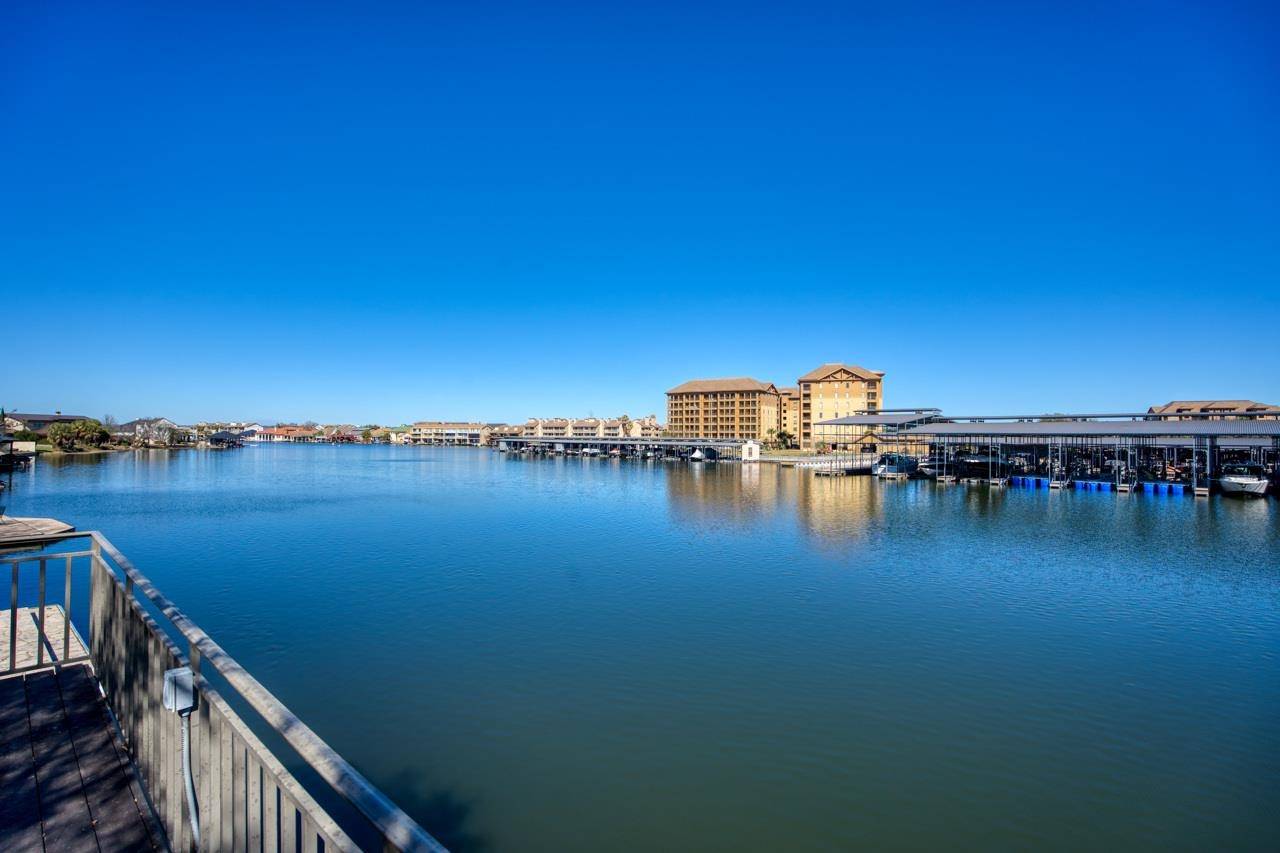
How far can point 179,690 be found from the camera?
291 centimetres

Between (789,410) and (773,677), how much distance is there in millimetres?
105075

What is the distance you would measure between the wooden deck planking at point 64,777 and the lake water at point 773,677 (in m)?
3.32

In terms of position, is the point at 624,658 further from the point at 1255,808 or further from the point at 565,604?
the point at 1255,808

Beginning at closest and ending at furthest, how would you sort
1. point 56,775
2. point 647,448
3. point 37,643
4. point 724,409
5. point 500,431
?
point 56,775
point 37,643
point 647,448
point 724,409
point 500,431

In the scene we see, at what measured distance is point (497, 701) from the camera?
9555 mm

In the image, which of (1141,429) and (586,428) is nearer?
(1141,429)

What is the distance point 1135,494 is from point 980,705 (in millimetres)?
40945

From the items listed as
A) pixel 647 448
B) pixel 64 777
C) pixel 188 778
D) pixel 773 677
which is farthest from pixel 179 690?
pixel 647 448

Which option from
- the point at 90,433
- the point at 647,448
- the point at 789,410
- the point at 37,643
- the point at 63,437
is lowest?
the point at 647,448

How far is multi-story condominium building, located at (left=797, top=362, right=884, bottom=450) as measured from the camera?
9956cm

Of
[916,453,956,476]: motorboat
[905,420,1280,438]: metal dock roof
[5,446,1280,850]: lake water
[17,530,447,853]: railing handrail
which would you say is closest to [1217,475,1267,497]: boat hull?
[905,420,1280,438]: metal dock roof

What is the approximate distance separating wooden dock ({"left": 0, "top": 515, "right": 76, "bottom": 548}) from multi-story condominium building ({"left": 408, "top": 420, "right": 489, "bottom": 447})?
156 metres

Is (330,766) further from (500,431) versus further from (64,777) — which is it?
(500,431)

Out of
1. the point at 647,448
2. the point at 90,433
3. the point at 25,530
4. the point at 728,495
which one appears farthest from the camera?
the point at 647,448
